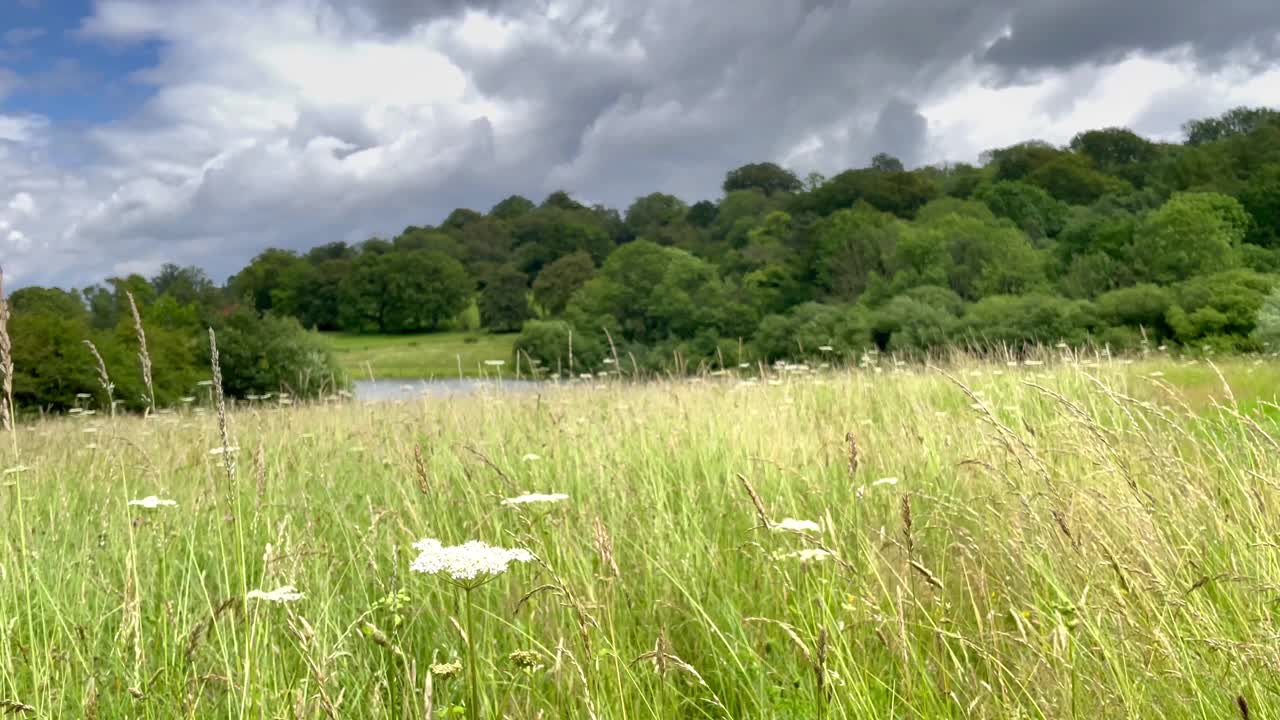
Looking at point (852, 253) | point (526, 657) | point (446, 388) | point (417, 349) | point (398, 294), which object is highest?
point (852, 253)

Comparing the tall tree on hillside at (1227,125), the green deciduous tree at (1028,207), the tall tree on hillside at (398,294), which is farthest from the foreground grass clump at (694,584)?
the tall tree on hillside at (1227,125)

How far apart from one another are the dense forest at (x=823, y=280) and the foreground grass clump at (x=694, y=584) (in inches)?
801

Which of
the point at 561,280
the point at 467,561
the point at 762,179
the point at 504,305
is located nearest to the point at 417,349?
the point at 504,305

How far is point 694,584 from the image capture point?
110 inches

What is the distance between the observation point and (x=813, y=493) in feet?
13.8

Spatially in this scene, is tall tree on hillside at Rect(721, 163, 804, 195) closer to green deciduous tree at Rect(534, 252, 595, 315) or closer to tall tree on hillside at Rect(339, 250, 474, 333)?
green deciduous tree at Rect(534, 252, 595, 315)

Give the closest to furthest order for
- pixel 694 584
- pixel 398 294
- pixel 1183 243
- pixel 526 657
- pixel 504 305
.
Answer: pixel 526 657
pixel 694 584
pixel 1183 243
pixel 398 294
pixel 504 305

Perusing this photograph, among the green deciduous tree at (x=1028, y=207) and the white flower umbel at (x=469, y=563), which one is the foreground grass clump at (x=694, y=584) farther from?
the green deciduous tree at (x=1028, y=207)

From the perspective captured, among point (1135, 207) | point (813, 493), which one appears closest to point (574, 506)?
point (813, 493)

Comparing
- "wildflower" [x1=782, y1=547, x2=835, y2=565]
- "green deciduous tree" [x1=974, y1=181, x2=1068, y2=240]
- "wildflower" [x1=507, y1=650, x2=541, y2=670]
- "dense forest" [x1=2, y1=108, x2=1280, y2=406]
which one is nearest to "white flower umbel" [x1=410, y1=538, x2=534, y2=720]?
"wildflower" [x1=507, y1=650, x2=541, y2=670]

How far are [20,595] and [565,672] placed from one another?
8.41ft

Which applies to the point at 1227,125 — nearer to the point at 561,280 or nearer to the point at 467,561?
the point at 561,280

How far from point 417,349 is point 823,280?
2877 centimetres

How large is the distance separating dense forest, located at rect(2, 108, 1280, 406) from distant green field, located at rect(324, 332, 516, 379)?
1.79 m
